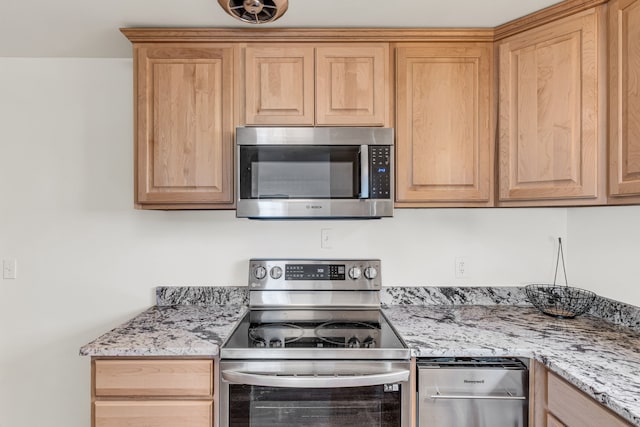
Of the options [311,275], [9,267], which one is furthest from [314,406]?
[9,267]

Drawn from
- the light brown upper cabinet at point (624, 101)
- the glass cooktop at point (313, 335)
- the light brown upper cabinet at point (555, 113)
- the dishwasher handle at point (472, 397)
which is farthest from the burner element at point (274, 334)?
the light brown upper cabinet at point (624, 101)

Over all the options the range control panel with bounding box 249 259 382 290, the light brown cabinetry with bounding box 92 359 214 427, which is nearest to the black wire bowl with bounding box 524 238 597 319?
the range control panel with bounding box 249 259 382 290

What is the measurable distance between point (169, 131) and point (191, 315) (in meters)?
0.88

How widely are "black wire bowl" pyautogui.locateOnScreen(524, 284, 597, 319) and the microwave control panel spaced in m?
1.02

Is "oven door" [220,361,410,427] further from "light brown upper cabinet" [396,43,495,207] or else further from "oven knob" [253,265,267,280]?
"light brown upper cabinet" [396,43,495,207]

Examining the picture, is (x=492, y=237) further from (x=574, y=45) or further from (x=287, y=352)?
(x=287, y=352)

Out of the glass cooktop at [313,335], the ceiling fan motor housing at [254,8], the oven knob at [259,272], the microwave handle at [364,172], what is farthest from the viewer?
the oven knob at [259,272]

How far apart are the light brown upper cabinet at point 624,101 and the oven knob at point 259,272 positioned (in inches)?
61.1

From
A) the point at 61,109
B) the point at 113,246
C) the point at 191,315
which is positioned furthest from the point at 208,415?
the point at 61,109

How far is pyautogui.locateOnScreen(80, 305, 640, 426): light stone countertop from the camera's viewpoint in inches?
41.9

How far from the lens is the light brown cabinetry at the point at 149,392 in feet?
4.19

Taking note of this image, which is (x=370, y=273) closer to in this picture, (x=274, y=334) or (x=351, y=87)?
(x=274, y=334)

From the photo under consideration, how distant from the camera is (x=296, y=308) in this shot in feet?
6.14

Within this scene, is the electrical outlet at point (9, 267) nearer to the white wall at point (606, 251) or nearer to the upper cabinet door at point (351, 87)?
the upper cabinet door at point (351, 87)
